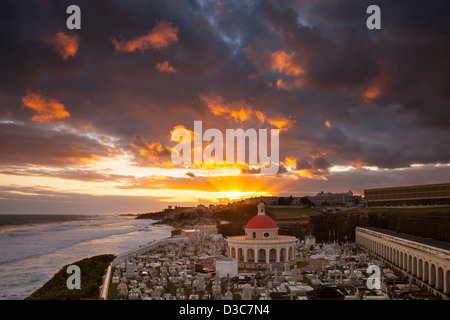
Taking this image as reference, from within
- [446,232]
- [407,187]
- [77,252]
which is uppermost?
[407,187]

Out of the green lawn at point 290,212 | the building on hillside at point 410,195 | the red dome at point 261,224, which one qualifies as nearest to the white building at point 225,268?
the red dome at point 261,224

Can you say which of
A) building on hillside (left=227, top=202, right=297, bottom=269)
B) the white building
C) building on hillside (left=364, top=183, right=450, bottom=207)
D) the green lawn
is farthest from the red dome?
the green lawn

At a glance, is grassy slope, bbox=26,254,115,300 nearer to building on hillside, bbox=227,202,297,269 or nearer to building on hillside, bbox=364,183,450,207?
building on hillside, bbox=227,202,297,269

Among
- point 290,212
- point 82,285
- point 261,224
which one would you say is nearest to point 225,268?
point 261,224

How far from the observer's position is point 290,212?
402ft

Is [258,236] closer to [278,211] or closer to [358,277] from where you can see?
[358,277]

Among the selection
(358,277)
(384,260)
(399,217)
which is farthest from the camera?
(399,217)

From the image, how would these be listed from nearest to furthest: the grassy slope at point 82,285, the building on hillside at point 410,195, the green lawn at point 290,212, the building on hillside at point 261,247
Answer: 1. the grassy slope at point 82,285
2. the building on hillside at point 261,247
3. the building on hillside at point 410,195
4. the green lawn at point 290,212

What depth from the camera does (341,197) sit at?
197250 mm

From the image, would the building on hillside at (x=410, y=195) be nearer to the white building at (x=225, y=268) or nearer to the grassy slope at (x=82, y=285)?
the white building at (x=225, y=268)

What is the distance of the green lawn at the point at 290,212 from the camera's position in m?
116

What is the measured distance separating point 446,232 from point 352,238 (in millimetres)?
26841

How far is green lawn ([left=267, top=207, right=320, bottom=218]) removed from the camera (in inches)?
4571
